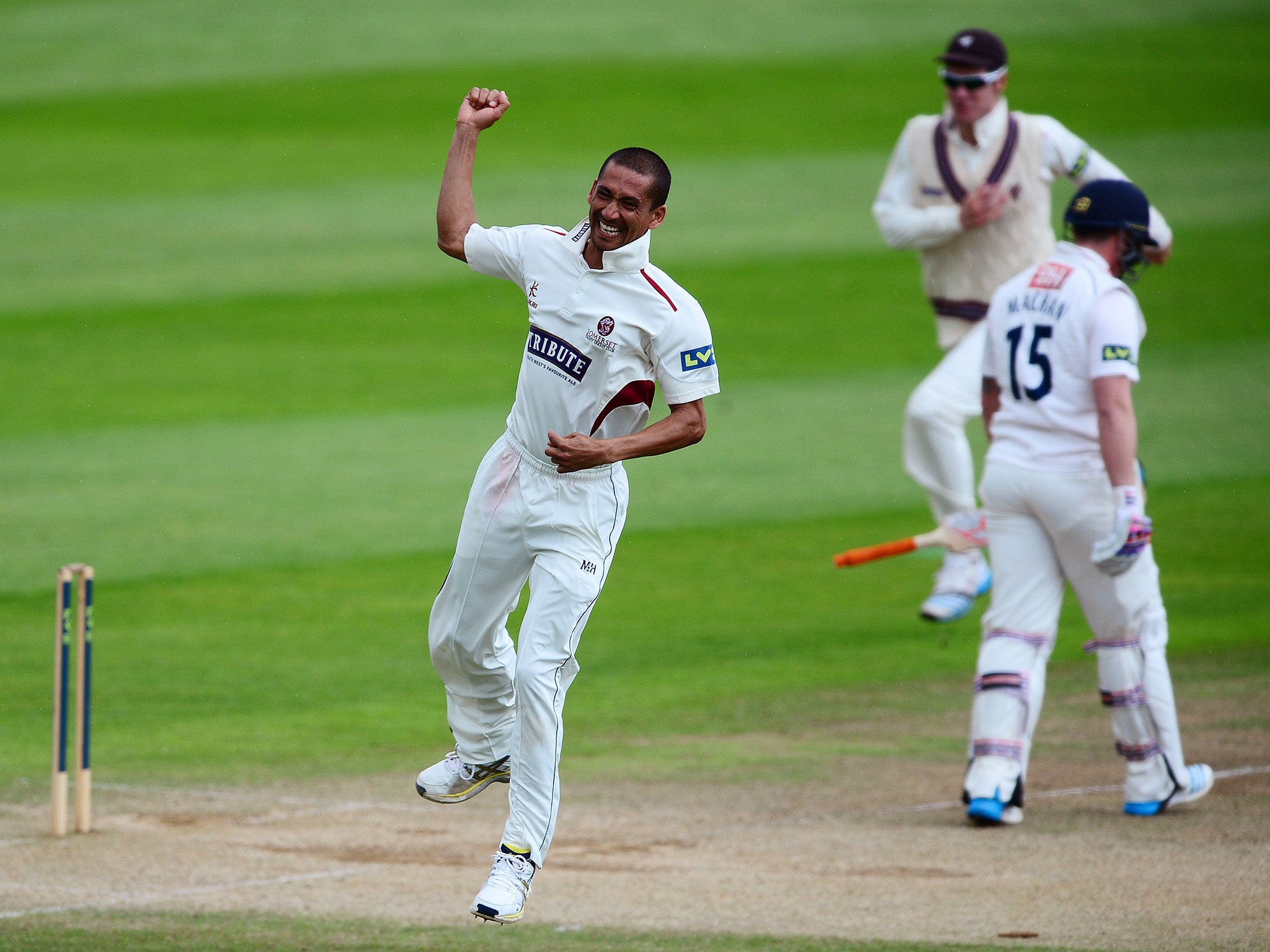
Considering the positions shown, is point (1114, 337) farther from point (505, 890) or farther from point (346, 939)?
point (346, 939)

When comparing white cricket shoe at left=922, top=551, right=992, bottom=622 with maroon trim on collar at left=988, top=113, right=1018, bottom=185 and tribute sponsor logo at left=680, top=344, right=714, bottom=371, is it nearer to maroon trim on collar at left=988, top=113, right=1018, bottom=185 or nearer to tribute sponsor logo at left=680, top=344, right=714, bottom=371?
maroon trim on collar at left=988, top=113, right=1018, bottom=185

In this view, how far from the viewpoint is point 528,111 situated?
76.3 ft

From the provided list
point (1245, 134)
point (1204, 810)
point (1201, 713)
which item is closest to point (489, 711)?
point (1204, 810)

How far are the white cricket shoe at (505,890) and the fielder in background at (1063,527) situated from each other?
2460 mm

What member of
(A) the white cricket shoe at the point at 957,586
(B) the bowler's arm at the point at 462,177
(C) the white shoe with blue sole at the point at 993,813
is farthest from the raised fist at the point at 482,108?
(A) the white cricket shoe at the point at 957,586

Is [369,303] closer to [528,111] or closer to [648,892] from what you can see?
[528,111]

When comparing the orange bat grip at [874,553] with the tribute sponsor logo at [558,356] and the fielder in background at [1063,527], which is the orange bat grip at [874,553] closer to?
the fielder in background at [1063,527]

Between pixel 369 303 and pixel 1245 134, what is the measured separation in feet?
37.2

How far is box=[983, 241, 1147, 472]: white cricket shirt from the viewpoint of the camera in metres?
7.09

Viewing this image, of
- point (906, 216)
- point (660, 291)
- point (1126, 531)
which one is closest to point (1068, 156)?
point (906, 216)

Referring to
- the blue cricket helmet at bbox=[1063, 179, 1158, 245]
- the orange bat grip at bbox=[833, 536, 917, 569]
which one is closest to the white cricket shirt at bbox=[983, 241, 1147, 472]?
the blue cricket helmet at bbox=[1063, 179, 1158, 245]

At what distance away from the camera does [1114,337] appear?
23.1 ft

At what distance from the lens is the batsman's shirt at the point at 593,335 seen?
5551 millimetres

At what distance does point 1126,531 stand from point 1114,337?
71cm
